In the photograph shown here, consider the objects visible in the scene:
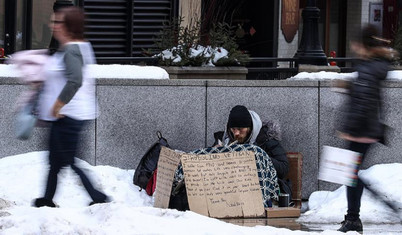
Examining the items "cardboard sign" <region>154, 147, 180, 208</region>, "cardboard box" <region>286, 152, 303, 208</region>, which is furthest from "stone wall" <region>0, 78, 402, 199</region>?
"cardboard sign" <region>154, 147, 180, 208</region>

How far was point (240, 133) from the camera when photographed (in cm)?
1012

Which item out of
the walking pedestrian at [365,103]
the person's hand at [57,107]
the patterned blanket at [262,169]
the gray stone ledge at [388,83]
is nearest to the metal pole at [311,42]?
the gray stone ledge at [388,83]

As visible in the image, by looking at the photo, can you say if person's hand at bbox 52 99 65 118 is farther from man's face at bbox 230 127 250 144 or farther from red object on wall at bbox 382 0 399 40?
red object on wall at bbox 382 0 399 40

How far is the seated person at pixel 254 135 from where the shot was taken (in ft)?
33.2

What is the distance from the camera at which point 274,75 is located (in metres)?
15.0

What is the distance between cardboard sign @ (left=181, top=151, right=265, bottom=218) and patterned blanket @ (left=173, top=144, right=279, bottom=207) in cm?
10

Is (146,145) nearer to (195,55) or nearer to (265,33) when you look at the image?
(195,55)

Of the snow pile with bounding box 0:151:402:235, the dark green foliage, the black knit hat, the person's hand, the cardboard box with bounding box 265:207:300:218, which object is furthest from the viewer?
the dark green foliage

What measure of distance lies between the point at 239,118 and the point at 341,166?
6.35ft

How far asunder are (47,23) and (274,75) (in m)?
3.49

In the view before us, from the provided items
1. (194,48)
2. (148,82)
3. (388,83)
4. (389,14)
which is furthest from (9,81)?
(389,14)

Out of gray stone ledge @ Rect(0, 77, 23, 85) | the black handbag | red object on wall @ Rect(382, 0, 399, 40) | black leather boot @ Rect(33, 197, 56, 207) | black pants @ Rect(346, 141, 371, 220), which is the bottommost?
black leather boot @ Rect(33, 197, 56, 207)

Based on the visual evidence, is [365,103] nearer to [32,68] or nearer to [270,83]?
[32,68]

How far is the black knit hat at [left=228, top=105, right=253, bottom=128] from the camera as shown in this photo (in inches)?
397
